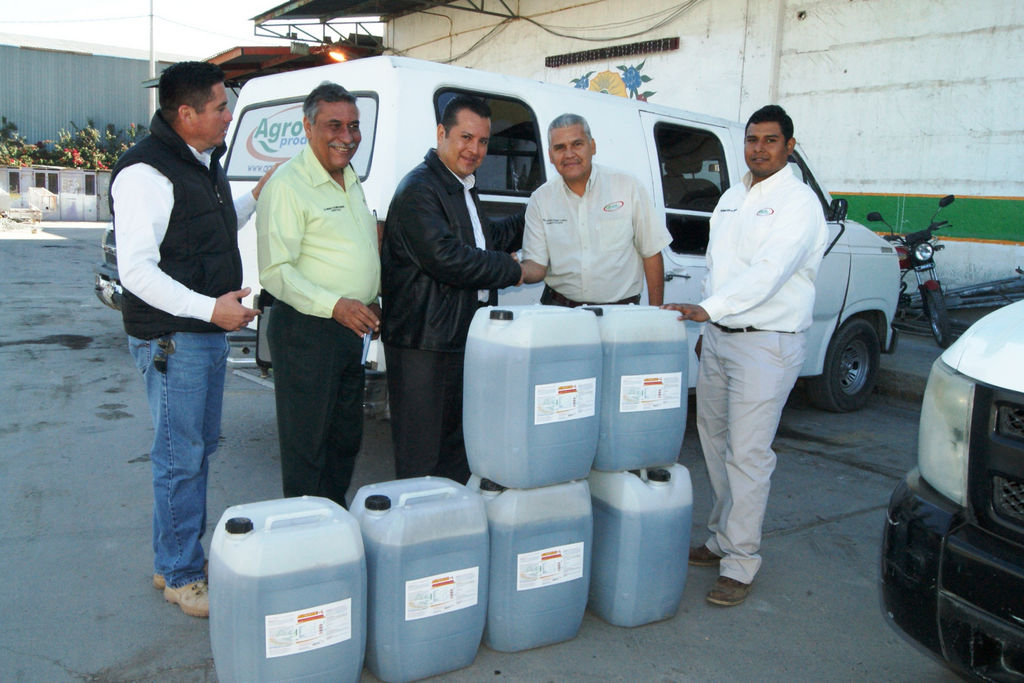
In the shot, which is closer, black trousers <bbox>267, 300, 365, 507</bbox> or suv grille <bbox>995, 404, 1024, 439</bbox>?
suv grille <bbox>995, 404, 1024, 439</bbox>

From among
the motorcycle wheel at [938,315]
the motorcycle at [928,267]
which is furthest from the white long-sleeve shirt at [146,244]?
the motorcycle wheel at [938,315]

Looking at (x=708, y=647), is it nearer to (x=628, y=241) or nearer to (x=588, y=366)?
(x=588, y=366)

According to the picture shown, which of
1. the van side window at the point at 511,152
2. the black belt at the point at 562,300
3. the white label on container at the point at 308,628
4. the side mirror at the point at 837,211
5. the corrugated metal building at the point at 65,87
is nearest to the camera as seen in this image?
the white label on container at the point at 308,628

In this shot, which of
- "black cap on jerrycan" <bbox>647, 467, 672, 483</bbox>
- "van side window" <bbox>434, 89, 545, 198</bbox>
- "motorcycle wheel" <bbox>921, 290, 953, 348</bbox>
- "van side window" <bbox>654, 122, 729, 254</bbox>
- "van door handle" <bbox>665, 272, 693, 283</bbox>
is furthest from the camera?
"motorcycle wheel" <bbox>921, 290, 953, 348</bbox>

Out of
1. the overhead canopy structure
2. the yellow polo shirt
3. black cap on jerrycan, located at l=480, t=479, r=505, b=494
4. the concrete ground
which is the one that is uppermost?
the overhead canopy structure

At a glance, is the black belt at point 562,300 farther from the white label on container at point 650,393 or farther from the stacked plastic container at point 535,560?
the stacked plastic container at point 535,560

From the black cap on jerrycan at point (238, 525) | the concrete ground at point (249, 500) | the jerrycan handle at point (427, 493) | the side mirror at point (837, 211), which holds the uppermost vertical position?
the side mirror at point (837, 211)

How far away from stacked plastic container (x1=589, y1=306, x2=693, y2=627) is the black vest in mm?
1393

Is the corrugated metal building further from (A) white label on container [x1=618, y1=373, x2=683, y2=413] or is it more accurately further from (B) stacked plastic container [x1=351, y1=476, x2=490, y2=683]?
(B) stacked plastic container [x1=351, y1=476, x2=490, y2=683]

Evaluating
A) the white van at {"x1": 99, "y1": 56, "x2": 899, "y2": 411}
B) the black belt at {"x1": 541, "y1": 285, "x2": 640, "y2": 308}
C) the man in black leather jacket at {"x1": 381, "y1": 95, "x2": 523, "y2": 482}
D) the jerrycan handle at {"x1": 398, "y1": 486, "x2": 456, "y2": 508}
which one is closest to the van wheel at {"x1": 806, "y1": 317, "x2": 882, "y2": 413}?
the white van at {"x1": 99, "y1": 56, "x2": 899, "y2": 411}

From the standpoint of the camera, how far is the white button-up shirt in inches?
146

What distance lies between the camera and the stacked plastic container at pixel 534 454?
2736 millimetres

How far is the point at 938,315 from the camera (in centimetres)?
815

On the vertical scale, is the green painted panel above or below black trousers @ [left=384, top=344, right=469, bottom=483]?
above
